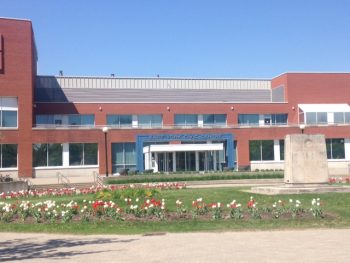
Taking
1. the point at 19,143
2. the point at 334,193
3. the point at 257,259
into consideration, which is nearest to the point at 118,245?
the point at 257,259

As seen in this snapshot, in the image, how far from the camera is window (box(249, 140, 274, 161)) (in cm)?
5581

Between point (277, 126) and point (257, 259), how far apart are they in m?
47.9

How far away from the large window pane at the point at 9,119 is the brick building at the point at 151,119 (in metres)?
0.09

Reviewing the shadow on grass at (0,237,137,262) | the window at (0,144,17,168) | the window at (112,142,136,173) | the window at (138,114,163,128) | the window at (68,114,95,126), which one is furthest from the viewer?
the window at (138,114,163,128)

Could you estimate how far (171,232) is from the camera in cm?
1304

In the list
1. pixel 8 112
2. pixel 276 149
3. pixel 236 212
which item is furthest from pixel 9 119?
pixel 236 212

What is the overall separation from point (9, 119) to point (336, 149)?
111 ft

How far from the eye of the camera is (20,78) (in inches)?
1955

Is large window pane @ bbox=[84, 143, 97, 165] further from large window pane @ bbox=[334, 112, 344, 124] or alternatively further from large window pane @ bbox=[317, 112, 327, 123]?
large window pane @ bbox=[334, 112, 344, 124]

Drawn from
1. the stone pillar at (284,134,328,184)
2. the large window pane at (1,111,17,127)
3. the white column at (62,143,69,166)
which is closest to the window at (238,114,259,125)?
the white column at (62,143,69,166)

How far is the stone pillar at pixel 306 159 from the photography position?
21.7m

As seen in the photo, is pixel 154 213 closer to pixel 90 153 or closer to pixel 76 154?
pixel 76 154

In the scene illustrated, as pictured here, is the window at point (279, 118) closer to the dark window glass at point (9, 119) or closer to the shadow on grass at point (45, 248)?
the dark window glass at point (9, 119)

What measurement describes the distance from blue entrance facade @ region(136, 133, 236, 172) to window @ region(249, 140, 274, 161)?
6.79 ft
